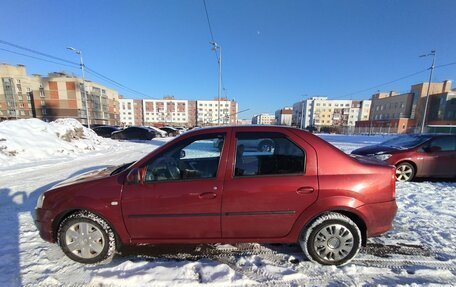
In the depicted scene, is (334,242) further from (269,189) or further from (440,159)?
(440,159)

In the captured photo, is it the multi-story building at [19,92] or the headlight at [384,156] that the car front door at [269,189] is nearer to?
the headlight at [384,156]

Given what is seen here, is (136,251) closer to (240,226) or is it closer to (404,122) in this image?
(240,226)

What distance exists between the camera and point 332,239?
2.63 m

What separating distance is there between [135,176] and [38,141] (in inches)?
446

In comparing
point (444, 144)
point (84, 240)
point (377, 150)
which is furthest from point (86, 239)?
point (444, 144)

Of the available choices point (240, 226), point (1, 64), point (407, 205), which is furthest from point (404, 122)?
point (1, 64)

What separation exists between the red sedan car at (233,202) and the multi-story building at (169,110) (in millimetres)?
112730

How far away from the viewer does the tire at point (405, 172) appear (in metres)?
6.18

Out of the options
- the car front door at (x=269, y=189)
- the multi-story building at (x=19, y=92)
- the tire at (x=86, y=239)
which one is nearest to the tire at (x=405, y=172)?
the car front door at (x=269, y=189)

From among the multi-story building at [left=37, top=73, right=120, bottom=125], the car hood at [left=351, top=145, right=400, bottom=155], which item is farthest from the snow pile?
the multi-story building at [left=37, top=73, right=120, bottom=125]

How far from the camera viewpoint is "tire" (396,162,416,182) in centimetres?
618

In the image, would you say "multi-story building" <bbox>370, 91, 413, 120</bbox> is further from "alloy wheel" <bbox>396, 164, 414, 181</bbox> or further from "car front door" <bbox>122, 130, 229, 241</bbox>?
"car front door" <bbox>122, 130, 229, 241</bbox>

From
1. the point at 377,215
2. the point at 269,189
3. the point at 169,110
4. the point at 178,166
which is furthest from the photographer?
the point at 169,110

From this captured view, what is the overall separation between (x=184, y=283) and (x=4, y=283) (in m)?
1.95
